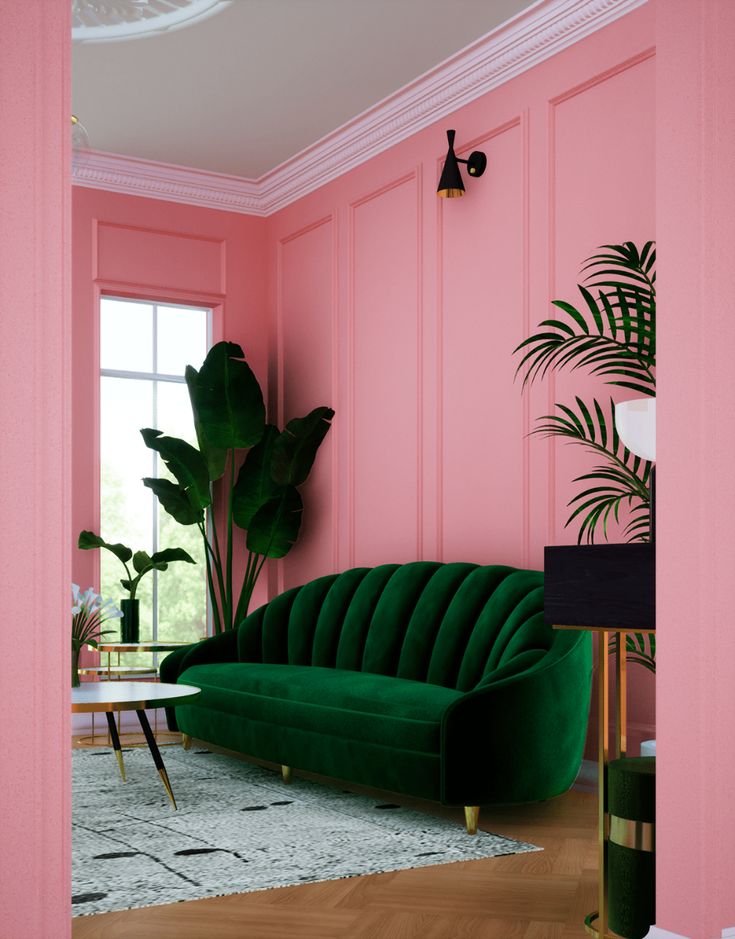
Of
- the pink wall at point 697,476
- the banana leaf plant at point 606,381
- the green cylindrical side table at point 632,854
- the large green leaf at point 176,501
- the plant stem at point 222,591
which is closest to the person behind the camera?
the pink wall at point 697,476

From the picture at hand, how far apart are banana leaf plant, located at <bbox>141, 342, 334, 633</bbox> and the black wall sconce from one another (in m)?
1.54

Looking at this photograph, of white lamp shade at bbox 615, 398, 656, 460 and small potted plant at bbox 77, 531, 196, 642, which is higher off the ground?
white lamp shade at bbox 615, 398, 656, 460

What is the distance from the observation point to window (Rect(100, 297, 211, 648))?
6.58 m

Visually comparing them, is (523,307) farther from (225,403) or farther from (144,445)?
(144,445)

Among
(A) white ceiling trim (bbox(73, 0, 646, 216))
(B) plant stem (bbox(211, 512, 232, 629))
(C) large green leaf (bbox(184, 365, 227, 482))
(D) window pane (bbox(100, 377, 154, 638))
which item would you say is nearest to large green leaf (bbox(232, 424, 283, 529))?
(C) large green leaf (bbox(184, 365, 227, 482))

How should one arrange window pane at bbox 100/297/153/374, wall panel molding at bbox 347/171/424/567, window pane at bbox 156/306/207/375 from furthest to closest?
window pane at bbox 156/306/207/375
window pane at bbox 100/297/153/374
wall panel molding at bbox 347/171/424/567

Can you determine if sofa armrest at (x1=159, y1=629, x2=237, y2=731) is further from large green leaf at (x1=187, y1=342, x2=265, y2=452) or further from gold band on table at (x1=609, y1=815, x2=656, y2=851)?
gold band on table at (x1=609, y1=815, x2=656, y2=851)

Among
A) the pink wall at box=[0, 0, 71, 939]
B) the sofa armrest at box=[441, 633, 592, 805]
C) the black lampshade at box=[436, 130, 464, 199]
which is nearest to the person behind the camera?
the pink wall at box=[0, 0, 71, 939]

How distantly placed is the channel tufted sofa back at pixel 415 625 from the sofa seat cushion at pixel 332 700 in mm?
134

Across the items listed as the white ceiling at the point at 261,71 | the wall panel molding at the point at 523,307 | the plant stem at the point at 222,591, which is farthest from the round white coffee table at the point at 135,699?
the white ceiling at the point at 261,71

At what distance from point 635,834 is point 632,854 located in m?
0.04

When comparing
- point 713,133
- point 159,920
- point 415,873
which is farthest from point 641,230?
point 159,920

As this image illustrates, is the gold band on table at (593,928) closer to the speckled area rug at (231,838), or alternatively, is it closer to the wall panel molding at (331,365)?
the speckled area rug at (231,838)

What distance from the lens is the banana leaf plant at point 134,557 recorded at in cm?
619
